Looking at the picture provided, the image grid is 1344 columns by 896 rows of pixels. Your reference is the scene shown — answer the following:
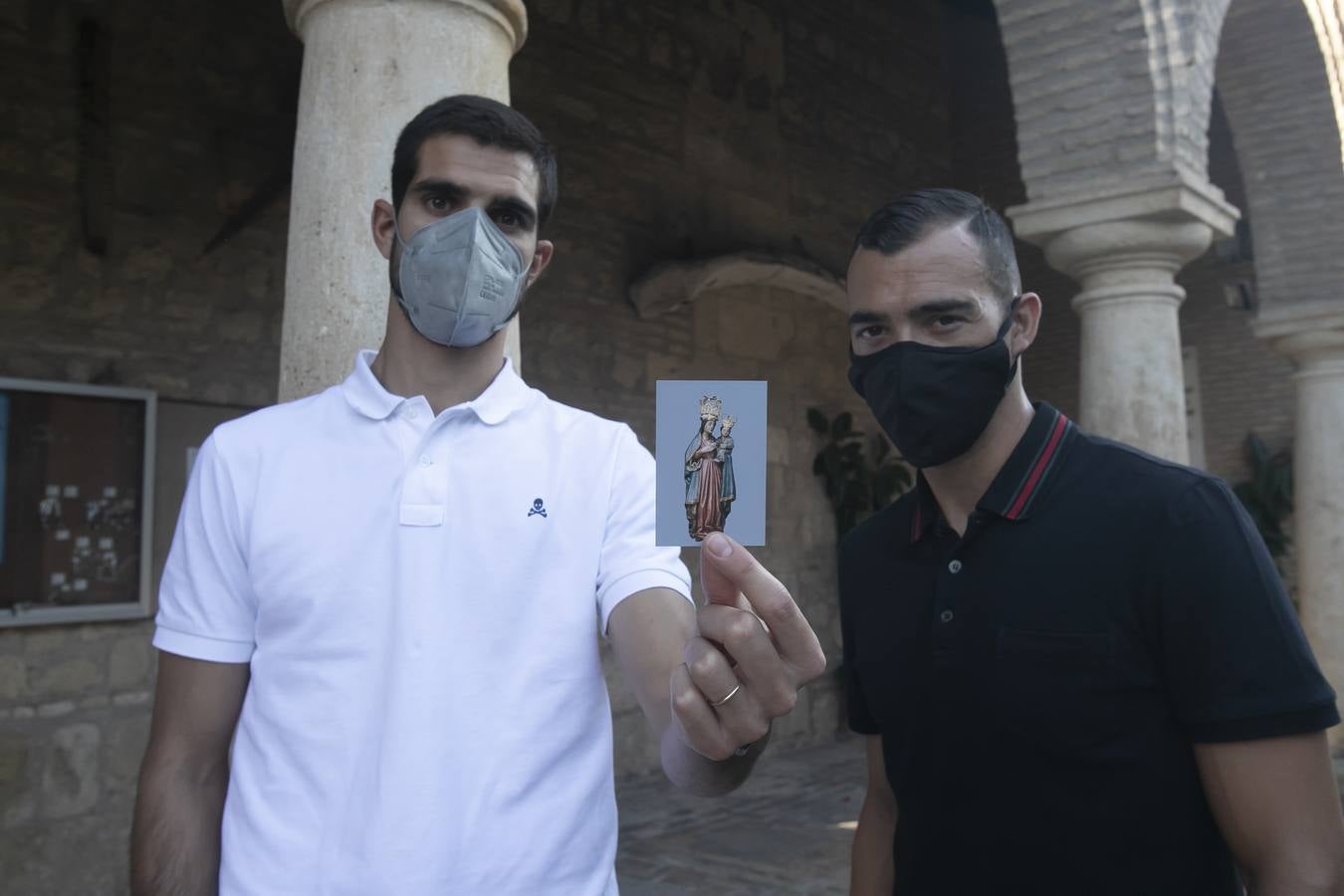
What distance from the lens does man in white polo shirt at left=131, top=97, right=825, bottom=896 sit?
4.20 feet

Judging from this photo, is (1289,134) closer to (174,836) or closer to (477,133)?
(477,133)

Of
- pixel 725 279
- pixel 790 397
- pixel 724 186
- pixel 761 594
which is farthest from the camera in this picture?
pixel 790 397

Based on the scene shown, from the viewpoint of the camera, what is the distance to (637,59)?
7547mm

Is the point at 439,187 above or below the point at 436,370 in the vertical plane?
above

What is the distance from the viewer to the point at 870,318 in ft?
5.76

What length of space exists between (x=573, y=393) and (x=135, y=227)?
2.71 m

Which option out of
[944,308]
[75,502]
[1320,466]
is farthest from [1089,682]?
[1320,466]

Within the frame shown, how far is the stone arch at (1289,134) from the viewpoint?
690 centimetres

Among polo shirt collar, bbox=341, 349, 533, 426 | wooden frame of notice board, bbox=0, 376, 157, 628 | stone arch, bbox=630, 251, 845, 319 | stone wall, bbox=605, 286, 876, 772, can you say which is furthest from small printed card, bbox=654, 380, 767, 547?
stone wall, bbox=605, 286, 876, 772

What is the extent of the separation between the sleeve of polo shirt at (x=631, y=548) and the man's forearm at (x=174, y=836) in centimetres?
54

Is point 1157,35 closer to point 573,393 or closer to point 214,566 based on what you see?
point 573,393

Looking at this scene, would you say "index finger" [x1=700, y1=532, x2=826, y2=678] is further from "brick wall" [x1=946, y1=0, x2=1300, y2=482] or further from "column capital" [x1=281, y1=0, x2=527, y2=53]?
"brick wall" [x1=946, y1=0, x2=1300, y2=482]

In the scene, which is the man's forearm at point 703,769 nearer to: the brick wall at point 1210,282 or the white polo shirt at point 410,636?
the white polo shirt at point 410,636

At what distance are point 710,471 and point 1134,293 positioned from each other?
4.09 metres
